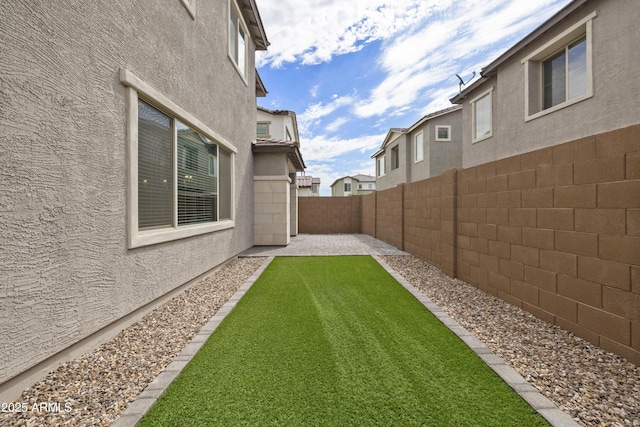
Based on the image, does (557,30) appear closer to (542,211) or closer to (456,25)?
(456,25)

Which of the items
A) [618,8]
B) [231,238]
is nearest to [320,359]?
[231,238]

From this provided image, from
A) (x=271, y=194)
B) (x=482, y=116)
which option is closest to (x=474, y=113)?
A: (x=482, y=116)

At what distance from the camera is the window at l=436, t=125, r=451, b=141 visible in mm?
14680

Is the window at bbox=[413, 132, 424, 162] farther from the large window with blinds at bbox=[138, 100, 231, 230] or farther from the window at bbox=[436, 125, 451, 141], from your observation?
the large window with blinds at bbox=[138, 100, 231, 230]

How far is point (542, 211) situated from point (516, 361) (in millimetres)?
1875

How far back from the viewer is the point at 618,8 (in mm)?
5387

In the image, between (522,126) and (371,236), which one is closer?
(522,126)

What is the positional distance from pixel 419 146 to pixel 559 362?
1526cm

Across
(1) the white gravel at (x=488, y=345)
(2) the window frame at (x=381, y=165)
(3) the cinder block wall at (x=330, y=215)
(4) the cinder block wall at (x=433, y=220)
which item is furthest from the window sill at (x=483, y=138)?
(2) the window frame at (x=381, y=165)

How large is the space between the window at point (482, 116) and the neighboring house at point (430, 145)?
13.2 ft

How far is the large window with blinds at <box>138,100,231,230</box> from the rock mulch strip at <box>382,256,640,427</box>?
4522mm

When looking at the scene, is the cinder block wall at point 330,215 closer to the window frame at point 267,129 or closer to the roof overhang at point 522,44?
the window frame at point 267,129

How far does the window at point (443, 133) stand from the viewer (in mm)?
14680

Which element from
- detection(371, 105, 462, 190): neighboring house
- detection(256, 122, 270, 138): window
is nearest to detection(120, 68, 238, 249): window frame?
detection(256, 122, 270, 138): window
